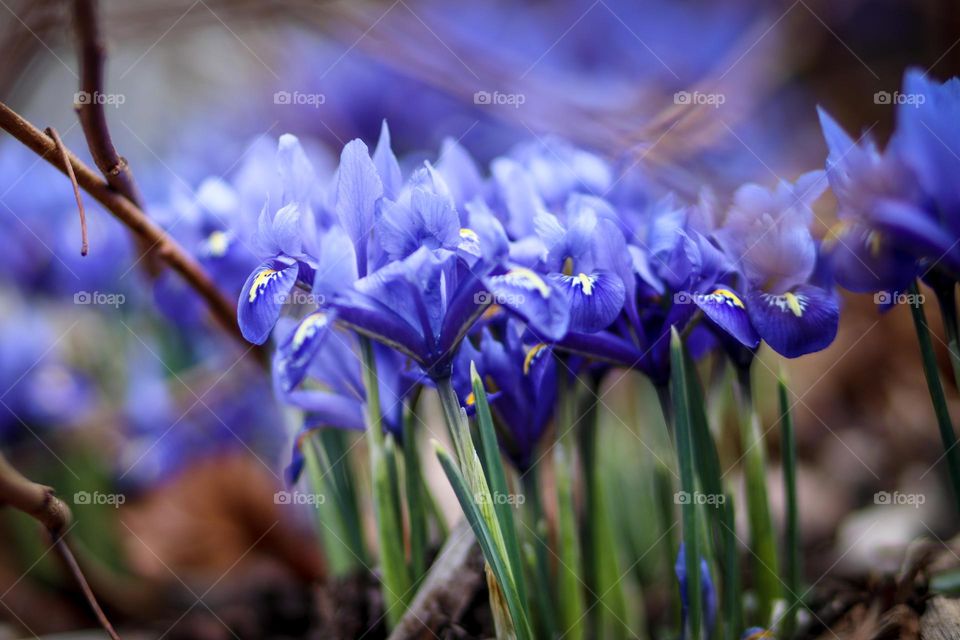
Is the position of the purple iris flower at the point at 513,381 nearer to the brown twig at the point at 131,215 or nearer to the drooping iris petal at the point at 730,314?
the drooping iris petal at the point at 730,314

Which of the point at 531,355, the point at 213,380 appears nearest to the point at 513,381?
the point at 531,355

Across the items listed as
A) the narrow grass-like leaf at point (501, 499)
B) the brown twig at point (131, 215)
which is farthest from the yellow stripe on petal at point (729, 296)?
the brown twig at point (131, 215)

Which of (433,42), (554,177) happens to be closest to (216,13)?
(433,42)

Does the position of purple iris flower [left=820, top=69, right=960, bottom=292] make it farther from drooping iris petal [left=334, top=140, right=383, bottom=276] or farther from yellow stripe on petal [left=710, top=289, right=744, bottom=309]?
drooping iris petal [left=334, top=140, right=383, bottom=276]

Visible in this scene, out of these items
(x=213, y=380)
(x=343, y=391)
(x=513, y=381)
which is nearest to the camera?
(x=513, y=381)

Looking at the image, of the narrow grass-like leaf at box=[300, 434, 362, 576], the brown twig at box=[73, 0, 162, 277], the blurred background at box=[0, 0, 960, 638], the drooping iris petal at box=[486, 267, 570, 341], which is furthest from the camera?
the blurred background at box=[0, 0, 960, 638]

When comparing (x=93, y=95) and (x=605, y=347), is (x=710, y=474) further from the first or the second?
(x=93, y=95)

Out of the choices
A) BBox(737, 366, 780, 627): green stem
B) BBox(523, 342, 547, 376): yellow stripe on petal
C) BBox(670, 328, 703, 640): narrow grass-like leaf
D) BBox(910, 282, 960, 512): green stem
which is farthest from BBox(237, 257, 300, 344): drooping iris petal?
BBox(910, 282, 960, 512): green stem

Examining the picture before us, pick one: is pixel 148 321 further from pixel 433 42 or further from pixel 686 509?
pixel 686 509
